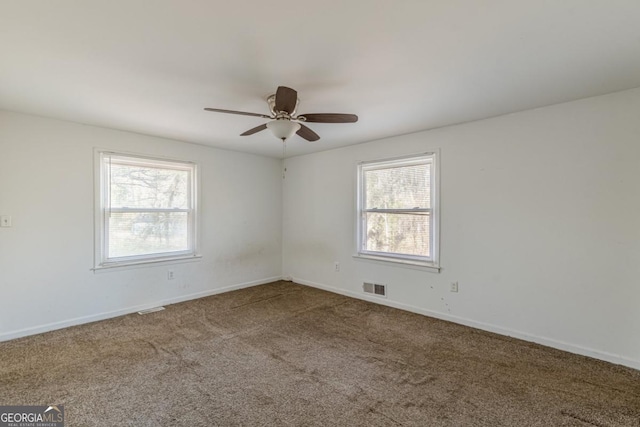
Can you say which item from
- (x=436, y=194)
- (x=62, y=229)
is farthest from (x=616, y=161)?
(x=62, y=229)

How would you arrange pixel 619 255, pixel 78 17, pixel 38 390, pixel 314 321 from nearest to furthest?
1. pixel 78 17
2. pixel 38 390
3. pixel 619 255
4. pixel 314 321

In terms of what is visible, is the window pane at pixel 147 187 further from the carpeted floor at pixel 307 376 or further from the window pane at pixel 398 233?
the window pane at pixel 398 233

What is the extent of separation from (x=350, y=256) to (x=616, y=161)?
3.08 m

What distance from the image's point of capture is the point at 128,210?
3828 millimetres

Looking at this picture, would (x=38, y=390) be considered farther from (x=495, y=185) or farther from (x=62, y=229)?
(x=495, y=185)

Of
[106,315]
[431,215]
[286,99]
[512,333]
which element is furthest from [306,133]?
[106,315]

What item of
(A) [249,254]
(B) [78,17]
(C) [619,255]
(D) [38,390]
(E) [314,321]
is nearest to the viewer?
(B) [78,17]

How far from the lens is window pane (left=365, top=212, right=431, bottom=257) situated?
152 inches

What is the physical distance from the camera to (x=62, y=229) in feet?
11.0

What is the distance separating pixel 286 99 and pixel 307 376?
211 centimetres

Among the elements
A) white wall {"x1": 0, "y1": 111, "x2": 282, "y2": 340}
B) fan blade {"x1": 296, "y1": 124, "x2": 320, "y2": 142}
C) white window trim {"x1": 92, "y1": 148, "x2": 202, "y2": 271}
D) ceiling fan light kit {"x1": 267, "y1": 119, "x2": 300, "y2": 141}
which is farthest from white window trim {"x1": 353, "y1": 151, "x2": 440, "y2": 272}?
white window trim {"x1": 92, "y1": 148, "x2": 202, "y2": 271}

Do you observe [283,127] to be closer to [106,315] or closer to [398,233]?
[398,233]

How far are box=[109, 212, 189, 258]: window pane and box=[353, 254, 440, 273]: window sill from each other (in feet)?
8.48

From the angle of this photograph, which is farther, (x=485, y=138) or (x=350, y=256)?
(x=350, y=256)
